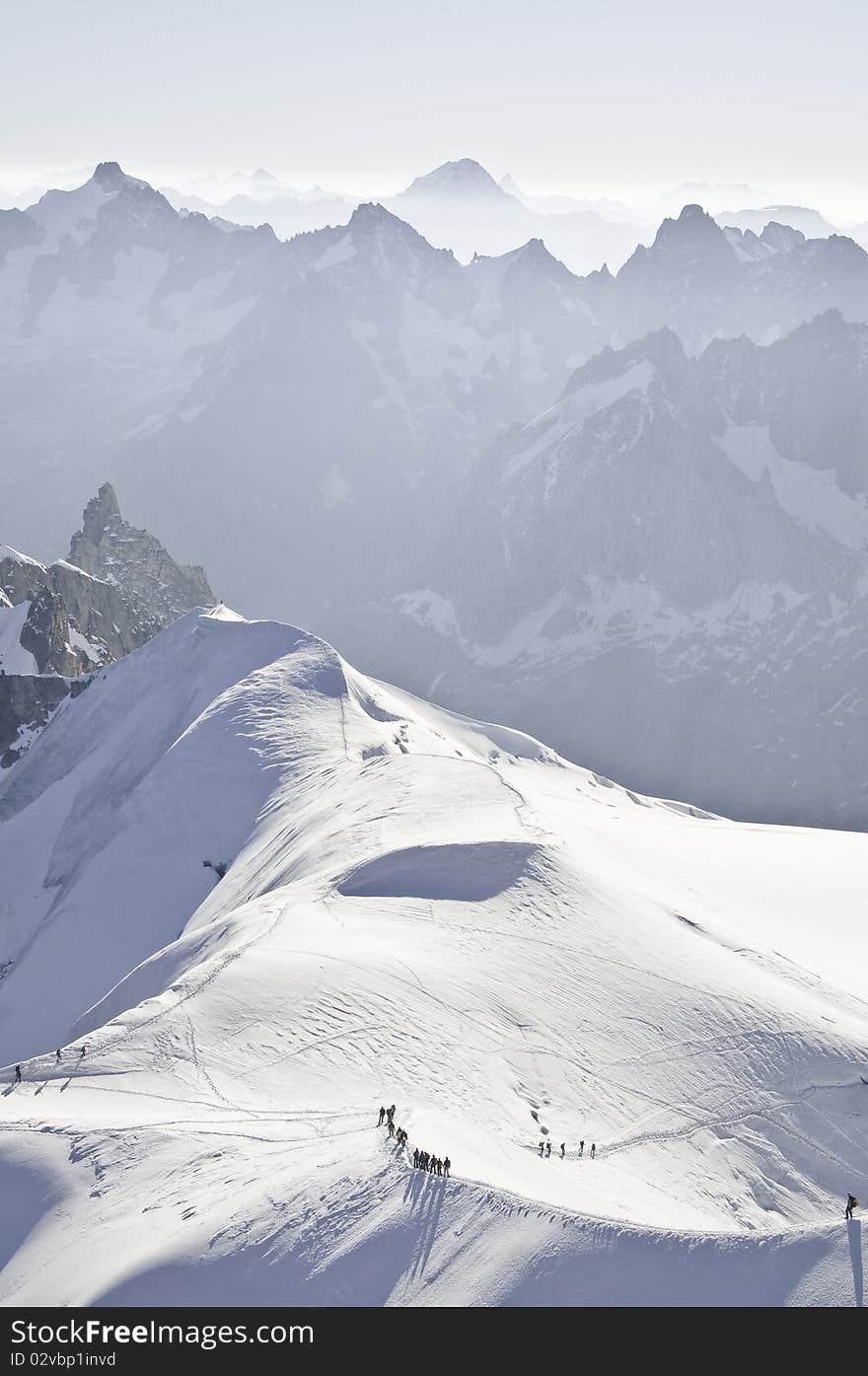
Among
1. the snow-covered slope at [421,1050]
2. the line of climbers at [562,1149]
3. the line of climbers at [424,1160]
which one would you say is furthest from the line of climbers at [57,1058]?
the line of climbers at [562,1149]

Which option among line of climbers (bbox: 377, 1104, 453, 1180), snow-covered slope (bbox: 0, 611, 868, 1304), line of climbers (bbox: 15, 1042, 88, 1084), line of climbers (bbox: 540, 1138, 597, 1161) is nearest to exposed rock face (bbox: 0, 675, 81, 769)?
snow-covered slope (bbox: 0, 611, 868, 1304)

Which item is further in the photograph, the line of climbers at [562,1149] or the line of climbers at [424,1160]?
the line of climbers at [562,1149]

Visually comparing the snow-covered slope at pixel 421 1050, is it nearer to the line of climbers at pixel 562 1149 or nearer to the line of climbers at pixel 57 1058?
the line of climbers at pixel 57 1058

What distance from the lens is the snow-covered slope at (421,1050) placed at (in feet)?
136

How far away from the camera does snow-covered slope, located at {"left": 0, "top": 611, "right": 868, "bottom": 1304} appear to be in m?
41.6

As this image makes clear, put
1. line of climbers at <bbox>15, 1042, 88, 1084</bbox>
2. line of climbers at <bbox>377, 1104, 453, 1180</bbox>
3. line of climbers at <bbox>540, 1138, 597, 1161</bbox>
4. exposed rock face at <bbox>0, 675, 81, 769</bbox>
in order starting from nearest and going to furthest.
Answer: line of climbers at <bbox>377, 1104, 453, 1180</bbox>, line of climbers at <bbox>540, 1138, 597, 1161</bbox>, line of climbers at <bbox>15, 1042, 88, 1084</bbox>, exposed rock face at <bbox>0, 675, 81, 769</bbox>

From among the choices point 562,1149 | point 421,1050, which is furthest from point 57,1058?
point 562,1149

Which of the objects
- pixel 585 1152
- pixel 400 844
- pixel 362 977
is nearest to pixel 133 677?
pixel 400 844

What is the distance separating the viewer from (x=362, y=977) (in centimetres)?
6575

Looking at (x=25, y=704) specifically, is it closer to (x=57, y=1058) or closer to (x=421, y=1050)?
(x=57, y=1058)

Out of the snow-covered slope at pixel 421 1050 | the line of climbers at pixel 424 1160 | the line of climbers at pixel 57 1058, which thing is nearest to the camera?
the snow-covered slope at pixel 421 1050

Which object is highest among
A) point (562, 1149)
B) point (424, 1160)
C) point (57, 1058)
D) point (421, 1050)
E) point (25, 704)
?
point (424, 1160)

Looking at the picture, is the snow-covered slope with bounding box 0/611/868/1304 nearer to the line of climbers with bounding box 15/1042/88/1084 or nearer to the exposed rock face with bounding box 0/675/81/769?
the line of climbers with bounding box 15/1042/88/1084

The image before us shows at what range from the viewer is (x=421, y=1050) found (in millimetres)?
60281
